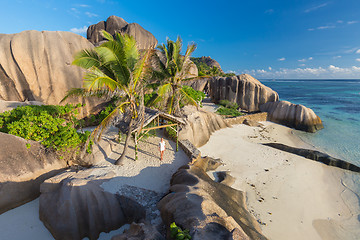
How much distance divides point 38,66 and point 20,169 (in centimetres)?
858

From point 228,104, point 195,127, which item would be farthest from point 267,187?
point 228,104

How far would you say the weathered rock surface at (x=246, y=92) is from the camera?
25.2 meters

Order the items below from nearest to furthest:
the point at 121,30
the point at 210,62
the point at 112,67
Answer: the point at 112,67
the point at 121,30
the point at 210,62

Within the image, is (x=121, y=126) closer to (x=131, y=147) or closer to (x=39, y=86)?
(x=131, y=147)

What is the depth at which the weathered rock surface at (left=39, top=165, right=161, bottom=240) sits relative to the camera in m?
6.20

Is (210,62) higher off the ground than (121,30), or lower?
higher

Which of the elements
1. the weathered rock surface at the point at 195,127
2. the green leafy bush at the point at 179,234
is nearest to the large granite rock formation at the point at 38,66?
the weathered rock surface at the point at 195,127

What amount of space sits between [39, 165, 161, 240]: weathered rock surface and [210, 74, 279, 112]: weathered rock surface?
23.1 m

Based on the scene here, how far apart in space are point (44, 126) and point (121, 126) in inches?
143

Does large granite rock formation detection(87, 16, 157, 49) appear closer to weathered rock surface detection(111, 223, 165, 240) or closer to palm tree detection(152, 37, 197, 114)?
palm tree detection(152, 37, 197, 114)

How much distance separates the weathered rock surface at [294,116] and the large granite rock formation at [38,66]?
24105mm

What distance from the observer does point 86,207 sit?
6.44 m

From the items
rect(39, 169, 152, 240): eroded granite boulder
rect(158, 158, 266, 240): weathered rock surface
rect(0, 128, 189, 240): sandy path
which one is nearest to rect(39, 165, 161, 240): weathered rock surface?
rect(39, 169, 152, 240): eroded granite boulder

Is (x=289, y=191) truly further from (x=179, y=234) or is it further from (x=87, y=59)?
(x=87, y=59)
